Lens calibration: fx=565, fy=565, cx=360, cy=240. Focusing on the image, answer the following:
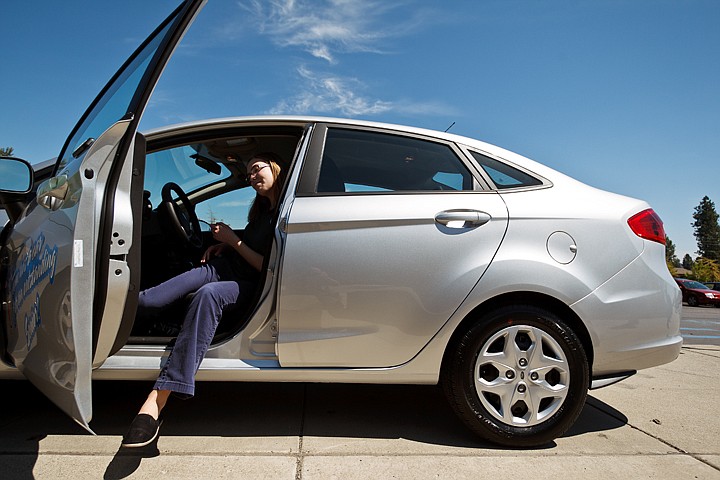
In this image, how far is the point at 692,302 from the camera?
26.7 m

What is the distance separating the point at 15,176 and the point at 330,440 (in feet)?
6.20

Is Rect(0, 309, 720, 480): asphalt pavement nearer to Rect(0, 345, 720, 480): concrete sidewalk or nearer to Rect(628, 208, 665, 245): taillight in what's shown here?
Rect(0, 345, 720, 480): concrete sidewalk

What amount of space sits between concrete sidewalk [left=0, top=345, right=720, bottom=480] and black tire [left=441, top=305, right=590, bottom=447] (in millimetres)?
123

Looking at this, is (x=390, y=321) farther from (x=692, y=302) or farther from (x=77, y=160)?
(x=692, y=302)

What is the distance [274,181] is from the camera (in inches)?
123

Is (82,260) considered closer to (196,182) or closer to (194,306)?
(194,306)

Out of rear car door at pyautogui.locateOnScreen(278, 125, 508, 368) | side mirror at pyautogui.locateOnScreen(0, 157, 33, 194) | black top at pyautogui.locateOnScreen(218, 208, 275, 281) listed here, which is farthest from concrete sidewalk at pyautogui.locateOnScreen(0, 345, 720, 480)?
side mirror at pyautogui.locateOnScreen(0, 157, 33, 194)

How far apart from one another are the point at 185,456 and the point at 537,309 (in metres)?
1.73

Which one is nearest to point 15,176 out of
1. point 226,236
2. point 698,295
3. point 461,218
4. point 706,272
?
point 226,236

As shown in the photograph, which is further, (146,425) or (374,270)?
(374,270)

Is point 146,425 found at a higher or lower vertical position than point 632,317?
lower

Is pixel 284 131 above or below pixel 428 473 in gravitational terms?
above

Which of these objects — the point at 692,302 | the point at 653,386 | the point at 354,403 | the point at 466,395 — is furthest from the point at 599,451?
the point at 692,302

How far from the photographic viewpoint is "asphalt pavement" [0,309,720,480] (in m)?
2.38
